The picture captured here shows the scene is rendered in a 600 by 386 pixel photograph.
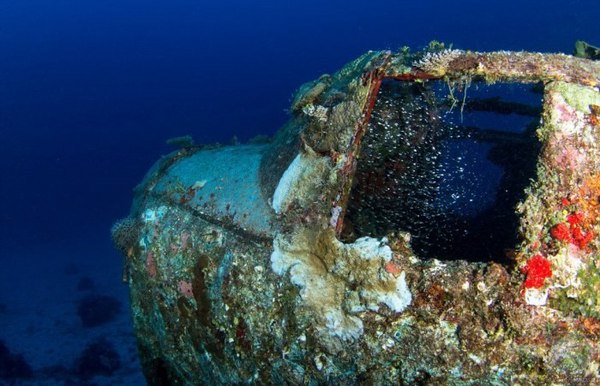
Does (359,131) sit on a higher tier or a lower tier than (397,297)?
higher

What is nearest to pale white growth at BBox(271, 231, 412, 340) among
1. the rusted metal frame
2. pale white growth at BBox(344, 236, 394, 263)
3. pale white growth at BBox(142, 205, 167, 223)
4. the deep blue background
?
pale white growth at BBox(344, 236, 394, 263)

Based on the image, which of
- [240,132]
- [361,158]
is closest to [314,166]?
[361,158]

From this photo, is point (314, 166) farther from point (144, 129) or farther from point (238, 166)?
point (144, 129)

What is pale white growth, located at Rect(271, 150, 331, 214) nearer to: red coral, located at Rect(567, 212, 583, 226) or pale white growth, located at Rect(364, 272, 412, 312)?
pale white growth, located at Rect(364, 272, 412, 312)

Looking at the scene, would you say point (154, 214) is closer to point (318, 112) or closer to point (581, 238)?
point (318, 112)

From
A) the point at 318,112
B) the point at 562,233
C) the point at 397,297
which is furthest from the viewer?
the point at 318,112

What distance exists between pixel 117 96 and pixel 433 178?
82435 millimetres

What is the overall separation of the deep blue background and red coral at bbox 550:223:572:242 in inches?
1402

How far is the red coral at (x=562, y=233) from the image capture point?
7.61 feet

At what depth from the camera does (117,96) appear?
77.8 meters

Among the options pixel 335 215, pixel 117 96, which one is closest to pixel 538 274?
pixel 335 215

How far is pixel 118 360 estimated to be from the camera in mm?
13383

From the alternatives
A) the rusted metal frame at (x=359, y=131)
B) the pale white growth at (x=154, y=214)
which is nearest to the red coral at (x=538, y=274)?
the rusted metal frame at (x=359, y=131)

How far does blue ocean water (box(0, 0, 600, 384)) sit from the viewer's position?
66.7 ft
